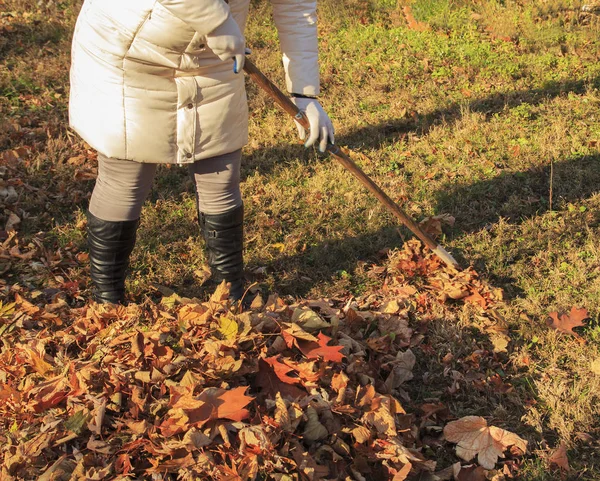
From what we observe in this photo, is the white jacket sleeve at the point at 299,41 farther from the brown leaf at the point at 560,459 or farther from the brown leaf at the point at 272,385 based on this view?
the brown leaf at the point at 560,459

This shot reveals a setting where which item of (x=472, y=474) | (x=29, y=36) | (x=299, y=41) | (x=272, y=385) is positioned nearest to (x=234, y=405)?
(x=272, y=385)

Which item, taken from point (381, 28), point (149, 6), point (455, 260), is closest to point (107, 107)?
point (149, 6)

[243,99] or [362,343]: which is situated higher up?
[243,99]

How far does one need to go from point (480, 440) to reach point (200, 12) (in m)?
2.08

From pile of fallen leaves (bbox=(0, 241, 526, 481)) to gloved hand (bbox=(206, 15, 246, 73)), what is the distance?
1.04 metres

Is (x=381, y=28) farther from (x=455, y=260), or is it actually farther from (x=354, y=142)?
(x=455, y=260)

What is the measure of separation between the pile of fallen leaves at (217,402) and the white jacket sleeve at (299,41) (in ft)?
3.52

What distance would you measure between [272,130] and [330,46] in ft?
7.26

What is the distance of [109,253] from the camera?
129 inches

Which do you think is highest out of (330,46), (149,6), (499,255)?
(149,6)

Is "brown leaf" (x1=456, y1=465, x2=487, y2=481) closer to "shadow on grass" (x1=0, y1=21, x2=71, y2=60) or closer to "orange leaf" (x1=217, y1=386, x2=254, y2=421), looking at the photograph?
"orange leaf" (x1=217, y1=386, x2=254, y2=421)

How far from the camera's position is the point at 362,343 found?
122 inches

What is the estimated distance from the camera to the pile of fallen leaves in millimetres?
2164

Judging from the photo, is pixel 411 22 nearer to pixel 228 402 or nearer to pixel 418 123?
pixel 418 123
